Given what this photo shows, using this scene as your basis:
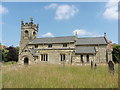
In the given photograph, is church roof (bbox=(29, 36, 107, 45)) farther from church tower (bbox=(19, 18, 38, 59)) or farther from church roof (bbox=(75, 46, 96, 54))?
church tower (bbox=(19, 18, 38, 59))

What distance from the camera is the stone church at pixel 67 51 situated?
26.4 m

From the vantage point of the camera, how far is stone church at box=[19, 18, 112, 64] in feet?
86.5

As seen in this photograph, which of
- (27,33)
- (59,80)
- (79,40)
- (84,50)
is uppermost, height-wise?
(27,33)

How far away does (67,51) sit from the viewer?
28609mm

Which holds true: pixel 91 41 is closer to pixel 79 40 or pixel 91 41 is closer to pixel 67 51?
pixel 79 40

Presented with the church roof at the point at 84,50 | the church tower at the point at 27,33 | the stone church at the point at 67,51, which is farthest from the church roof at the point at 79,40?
the church tower at the point at 27,33

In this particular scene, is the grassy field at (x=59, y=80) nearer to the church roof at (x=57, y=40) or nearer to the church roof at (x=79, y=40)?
the church roof at (x=79, y=40)

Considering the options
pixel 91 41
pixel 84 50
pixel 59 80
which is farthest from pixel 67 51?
pixel 59 80

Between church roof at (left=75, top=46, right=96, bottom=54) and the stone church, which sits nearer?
church roof at (left=75, top=46, right=96, bottom=54)

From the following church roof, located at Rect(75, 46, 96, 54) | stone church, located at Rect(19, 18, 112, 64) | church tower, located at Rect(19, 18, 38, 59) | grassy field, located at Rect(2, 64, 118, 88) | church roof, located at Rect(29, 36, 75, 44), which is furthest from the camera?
church tower, located at Rect(19, 18, 38, 59)

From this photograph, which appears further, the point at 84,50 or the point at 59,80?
the point at 84,50

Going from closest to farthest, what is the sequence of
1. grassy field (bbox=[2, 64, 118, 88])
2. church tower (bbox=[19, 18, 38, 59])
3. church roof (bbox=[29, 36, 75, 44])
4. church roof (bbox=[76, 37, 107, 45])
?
1. grassy field (bbox=[2, 64, 118, 88])
2. church roof (bbox=[76, 37, 107, 45])
3. church roof (bbox=[29, 36, 75, 44])
4. church tower (bbox=[19, 18, 38, 59])

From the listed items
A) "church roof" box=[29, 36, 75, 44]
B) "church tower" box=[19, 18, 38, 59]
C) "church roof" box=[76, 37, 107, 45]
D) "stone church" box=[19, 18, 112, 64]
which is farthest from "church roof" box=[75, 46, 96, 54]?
"church tower" box=[19, 18, 38, 59]

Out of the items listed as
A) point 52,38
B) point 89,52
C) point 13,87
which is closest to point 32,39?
point 52,38
